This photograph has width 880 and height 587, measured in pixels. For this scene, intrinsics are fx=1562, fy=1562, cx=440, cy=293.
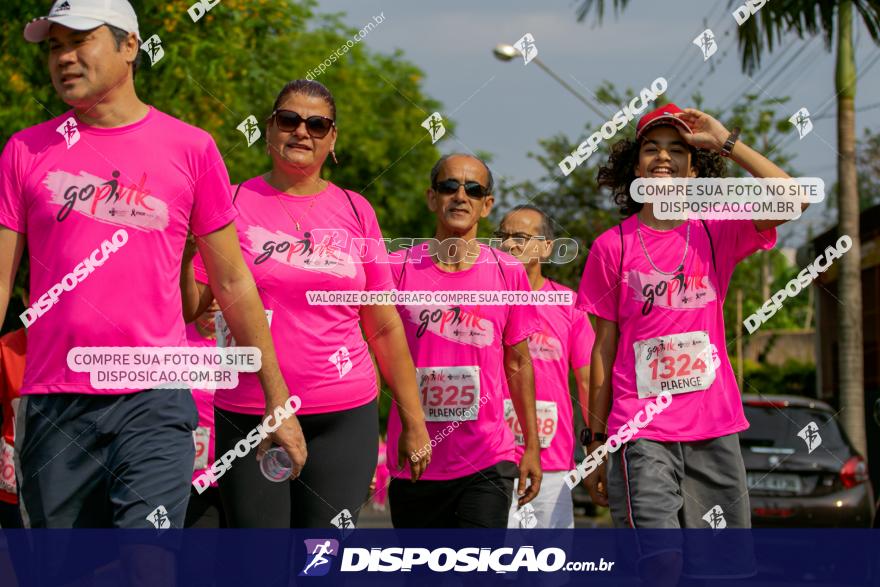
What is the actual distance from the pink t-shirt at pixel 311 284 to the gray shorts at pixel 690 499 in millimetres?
1019

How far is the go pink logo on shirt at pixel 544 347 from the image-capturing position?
834 centimetres

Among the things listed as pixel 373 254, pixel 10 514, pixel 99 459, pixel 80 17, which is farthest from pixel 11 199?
pixel 10 514

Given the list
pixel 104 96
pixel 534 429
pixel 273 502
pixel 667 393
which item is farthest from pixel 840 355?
pixel 104 96

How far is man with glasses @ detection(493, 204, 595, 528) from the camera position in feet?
26.8

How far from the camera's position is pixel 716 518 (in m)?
5.88

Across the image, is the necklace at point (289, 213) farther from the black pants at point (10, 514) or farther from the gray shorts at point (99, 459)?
the black pants at point (10, 514)

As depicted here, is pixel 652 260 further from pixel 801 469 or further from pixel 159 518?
pixel 801 469

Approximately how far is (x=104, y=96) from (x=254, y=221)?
1.28m

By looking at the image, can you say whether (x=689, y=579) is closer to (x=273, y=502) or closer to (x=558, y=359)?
(x=273, y=502)

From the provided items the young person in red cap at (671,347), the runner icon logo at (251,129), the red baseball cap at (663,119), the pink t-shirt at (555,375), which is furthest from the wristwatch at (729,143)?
the runner icon logo at (251,129)

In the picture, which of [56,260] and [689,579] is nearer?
[56,260]

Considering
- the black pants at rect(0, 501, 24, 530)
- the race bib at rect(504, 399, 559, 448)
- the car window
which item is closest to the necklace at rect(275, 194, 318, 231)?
the black pants at rect(0, 501, 24, 530)

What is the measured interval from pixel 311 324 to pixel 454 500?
4.54ft

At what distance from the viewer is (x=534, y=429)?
7.17 meters
